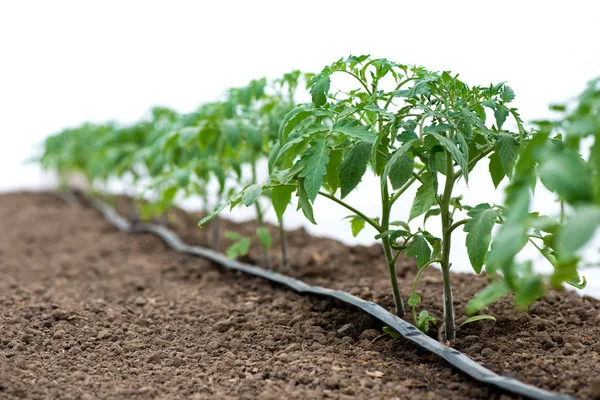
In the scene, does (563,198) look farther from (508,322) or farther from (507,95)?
(508,322)

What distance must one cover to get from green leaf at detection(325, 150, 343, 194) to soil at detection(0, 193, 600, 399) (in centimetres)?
47

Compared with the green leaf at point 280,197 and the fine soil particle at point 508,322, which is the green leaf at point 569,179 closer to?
the fine soil particle at point 508,322

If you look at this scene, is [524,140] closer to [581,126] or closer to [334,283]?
[581,126]

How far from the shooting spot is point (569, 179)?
3.00 ft

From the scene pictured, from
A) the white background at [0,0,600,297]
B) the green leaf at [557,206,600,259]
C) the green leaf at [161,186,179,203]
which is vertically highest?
the white background at [0,0,600,297]

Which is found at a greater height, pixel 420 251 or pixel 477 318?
pixel 420 251

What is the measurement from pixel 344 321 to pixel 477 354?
50 cm

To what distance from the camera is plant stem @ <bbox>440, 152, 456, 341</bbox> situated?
1.65 m

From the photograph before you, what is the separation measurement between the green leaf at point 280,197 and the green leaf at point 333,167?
11cm

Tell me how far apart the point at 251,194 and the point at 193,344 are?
0.60 m

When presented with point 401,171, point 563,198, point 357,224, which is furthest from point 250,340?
point 563,198

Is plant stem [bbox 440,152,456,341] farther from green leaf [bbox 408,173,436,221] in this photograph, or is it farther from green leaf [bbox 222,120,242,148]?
green leaf [bbox 222,120,242,148]

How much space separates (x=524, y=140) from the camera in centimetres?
157

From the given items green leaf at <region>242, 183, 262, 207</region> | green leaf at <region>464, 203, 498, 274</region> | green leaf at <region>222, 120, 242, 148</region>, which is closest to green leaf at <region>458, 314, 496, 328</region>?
green leaf at <region>464, 203, 498, 274</region>
